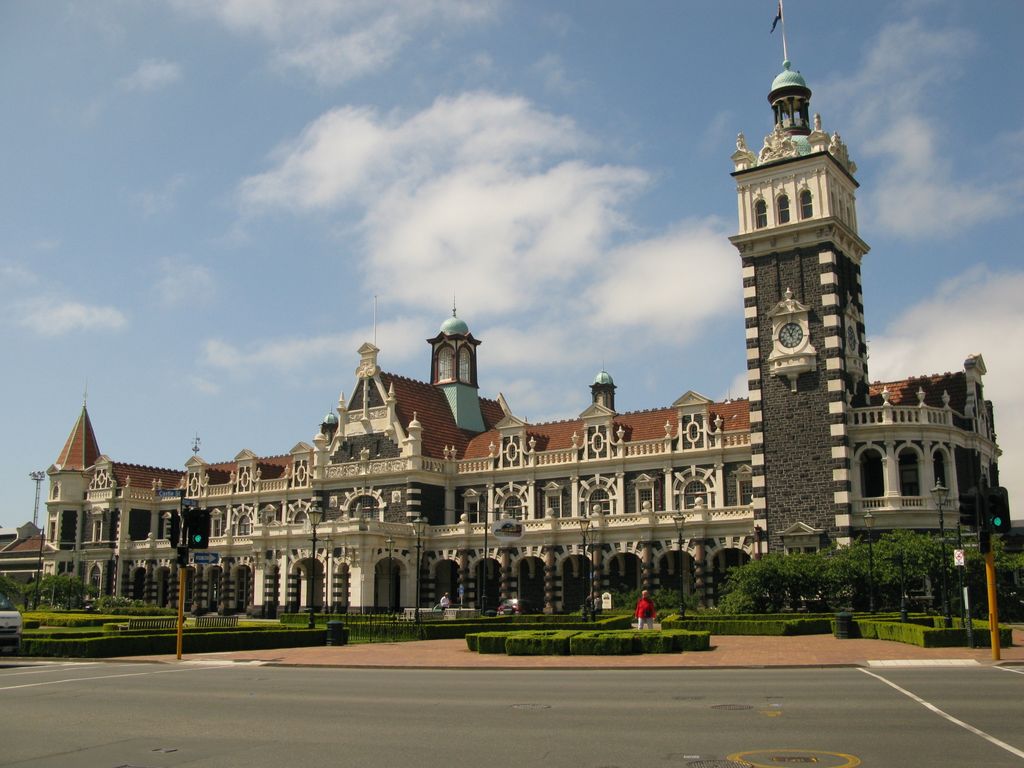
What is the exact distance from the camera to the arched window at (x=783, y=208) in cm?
6012

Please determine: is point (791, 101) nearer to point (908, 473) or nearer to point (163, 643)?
point (908, 473)

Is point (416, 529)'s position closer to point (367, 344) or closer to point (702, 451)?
point (367, 344)

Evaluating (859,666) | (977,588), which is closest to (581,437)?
(977,588)

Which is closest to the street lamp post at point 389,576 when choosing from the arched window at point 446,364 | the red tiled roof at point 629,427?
the red tiled roof at point 629,427

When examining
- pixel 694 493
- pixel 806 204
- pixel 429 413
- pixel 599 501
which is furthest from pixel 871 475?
pixel 429 413

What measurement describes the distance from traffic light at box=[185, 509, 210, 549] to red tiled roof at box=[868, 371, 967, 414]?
1608 inches

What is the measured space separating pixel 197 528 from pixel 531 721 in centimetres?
1838

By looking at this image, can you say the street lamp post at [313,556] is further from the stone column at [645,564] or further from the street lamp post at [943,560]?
the street lamp post at [943,560]

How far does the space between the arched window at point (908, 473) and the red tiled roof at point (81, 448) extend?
74082mm

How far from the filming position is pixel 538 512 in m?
70.9

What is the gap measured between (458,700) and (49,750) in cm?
771

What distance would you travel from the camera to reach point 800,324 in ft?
189

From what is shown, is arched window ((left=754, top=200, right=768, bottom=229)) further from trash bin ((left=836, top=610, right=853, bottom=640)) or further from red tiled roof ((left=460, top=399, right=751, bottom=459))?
trash bin ((left=836, top=610, right=853, bottom=640))

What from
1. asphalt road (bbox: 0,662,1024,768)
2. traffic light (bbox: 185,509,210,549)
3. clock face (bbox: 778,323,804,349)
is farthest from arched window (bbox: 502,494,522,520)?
asphalt road (bbox: 0,662,1024,768)
